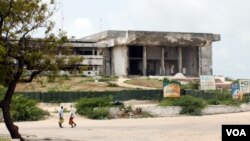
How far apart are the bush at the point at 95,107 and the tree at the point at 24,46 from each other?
18.7m

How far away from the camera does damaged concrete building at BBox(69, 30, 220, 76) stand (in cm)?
8750

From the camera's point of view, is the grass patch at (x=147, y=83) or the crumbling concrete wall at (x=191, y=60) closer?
the grass patch at (x=147, y=83)

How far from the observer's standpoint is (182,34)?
88.6m

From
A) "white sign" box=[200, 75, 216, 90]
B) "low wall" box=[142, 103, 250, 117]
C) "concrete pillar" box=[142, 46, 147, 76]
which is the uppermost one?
"concrete pillar" box=[142, 46, 147, 76]

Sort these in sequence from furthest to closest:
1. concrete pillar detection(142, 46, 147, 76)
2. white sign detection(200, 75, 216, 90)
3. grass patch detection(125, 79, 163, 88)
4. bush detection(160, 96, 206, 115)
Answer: concrete pillar detection(142, 46, 147, 76), grass patch detection(125, 79, 163, 88), white sign detection(200, 75, 216, 90), bush detection(160, 96, 206, 115)

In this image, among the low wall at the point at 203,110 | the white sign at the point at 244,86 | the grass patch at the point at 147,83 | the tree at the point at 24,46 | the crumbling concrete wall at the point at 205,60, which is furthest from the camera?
the crumbling concrete wall at the point at 205,60

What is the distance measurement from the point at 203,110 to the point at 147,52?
1913 inches

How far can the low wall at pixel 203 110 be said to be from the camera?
146ft

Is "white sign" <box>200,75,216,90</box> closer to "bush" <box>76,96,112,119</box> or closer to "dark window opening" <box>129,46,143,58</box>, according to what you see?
"bush" <box>76,96,112,119</box>

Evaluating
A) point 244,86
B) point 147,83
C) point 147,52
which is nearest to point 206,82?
point 244,86

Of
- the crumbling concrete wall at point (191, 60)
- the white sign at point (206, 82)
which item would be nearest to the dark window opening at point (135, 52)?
the crumbling concrete wall at point (191, 60)

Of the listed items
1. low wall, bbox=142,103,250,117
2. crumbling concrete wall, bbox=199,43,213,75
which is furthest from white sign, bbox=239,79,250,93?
crumbling concrete wall, bbox=199,43,213,75

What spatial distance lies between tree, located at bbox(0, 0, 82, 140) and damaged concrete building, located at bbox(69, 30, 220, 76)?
61443 millimetres

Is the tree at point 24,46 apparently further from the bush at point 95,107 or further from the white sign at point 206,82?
the white sign at point 206,82
